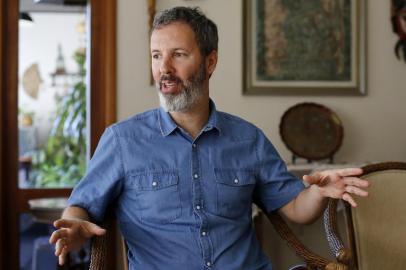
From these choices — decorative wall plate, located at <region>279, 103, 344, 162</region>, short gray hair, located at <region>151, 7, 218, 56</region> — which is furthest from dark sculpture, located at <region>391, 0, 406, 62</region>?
short gray hair, located at <region>151, 7, 218, 56</region>

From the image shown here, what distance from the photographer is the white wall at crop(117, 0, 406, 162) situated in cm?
283

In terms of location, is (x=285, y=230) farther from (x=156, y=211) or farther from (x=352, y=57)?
(x=352, y=57)

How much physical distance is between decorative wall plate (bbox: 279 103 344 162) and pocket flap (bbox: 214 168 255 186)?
114cm

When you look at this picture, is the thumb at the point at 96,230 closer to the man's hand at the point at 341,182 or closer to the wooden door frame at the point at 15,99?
the man's hand at the point at 341,182

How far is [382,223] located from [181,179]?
0.77 meters

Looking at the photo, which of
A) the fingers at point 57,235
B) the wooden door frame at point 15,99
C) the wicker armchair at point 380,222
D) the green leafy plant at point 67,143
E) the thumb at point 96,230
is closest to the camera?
the fingers at point 57,235

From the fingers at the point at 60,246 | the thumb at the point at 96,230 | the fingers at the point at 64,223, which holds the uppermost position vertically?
the fingers at the point at 64,223

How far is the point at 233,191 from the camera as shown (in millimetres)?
1703

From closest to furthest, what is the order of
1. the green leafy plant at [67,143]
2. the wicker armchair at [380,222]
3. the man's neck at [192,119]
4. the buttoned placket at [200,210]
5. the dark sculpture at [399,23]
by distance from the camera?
1. the buttoned placket at [200,210]
2. the man's neck at [192,119]
3. the wicker armchair at [380,222]
4. the green leafy plant at [67,143]
5. the dark sculpture at [399,23]

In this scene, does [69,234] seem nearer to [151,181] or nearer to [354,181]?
[151,181]

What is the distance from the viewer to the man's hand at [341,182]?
1.51 meters

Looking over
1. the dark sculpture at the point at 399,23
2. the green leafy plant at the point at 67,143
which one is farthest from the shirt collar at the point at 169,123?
the dark sculpture at the point at 399,23

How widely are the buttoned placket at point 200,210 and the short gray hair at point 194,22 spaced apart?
1.12 ft

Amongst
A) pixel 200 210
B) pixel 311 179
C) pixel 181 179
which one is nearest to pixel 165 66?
pixel 181 179
